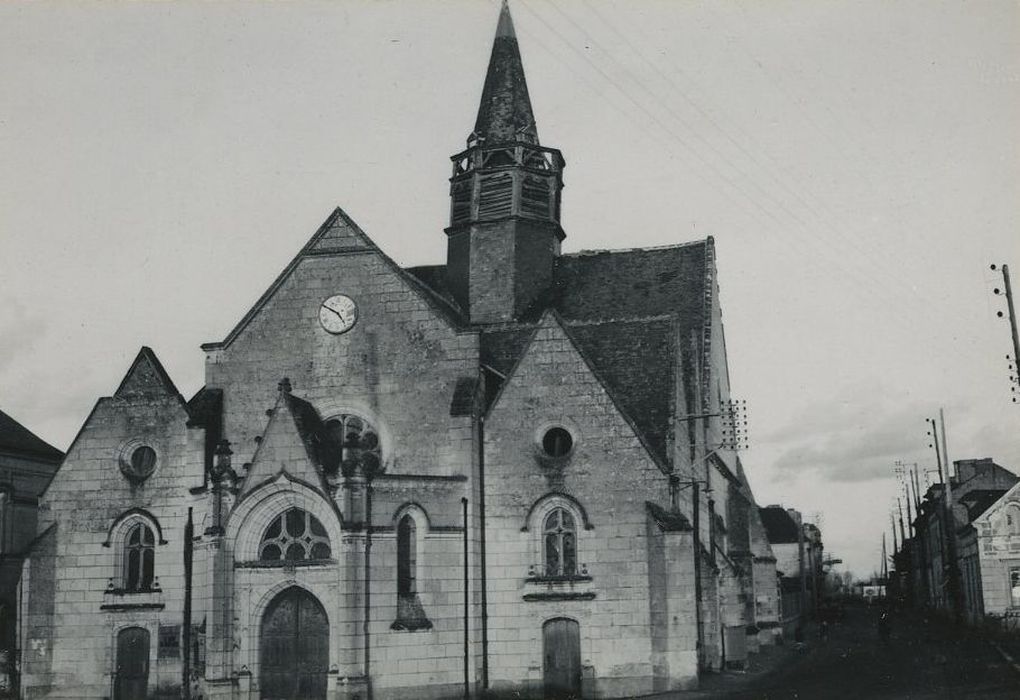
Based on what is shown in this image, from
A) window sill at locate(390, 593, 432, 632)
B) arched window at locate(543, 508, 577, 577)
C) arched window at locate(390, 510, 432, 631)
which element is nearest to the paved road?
arched window at locate(543, 508, 577, 577)

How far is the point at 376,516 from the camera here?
2748 centimetres

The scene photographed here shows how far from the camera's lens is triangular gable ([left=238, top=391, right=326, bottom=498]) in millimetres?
27641

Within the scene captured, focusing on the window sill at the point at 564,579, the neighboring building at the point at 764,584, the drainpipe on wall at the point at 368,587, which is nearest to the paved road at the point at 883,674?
the neighboring building at the point at 764,584

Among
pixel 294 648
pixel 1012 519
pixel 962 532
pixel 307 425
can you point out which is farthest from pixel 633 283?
pixel 962 532

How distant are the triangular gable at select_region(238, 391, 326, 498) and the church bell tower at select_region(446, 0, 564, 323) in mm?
10881

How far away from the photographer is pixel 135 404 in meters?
31.3

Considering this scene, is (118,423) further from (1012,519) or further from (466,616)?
(1012,519)

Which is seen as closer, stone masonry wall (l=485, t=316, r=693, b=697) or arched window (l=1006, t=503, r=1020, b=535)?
stone masonry wall (l=485, t=316, r=693, b=697)

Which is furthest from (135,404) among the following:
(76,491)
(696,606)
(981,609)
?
(981,609)

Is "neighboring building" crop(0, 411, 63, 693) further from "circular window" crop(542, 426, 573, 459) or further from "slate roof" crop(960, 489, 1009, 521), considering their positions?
"slate roof" crop(960, 489, 1009, 521)

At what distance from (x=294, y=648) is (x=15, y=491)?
67.8 feet

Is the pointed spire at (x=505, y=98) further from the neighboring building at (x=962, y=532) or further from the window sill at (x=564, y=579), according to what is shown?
the neighboring building at (x=962, y=532)

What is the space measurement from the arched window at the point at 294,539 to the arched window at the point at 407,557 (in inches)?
71.0

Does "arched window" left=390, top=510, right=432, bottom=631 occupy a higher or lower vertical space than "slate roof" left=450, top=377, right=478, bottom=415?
lower
